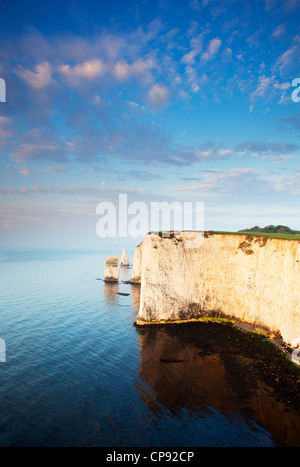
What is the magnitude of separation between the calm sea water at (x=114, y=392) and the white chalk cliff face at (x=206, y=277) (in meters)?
5.25

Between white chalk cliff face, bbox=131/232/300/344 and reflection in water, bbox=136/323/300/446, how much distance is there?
4.58m

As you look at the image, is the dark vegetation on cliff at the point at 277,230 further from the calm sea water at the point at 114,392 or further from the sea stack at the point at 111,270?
the sea stack at the point at 111,270

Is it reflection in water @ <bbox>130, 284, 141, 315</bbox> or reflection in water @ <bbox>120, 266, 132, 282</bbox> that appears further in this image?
reflection in water @ <bbox>120, 266, 132, 282</bbox>

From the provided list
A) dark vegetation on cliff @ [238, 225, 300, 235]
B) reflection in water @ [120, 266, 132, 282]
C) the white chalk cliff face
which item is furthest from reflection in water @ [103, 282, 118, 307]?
dark vegetation on cliff @ [238, 225, 300, 235]

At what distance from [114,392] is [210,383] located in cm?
903

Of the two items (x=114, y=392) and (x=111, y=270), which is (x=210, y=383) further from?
(x=111, y=270)

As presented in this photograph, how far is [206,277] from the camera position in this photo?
37688mm

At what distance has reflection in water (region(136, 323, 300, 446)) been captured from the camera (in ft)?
54.4

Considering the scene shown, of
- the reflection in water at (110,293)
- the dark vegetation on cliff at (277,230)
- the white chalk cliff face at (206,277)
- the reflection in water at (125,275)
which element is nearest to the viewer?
the white chalk cliff face at (206,277)

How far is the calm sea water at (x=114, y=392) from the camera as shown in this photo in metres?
15.1

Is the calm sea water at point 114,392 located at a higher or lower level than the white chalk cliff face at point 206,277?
lower

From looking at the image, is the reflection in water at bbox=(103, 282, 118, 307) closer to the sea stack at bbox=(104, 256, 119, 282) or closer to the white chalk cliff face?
the sea stack at bbox=(104, 256, 119, 282)

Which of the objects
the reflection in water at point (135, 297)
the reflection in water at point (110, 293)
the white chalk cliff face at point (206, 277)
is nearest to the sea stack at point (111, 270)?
the reflection in water at point (110, 293)

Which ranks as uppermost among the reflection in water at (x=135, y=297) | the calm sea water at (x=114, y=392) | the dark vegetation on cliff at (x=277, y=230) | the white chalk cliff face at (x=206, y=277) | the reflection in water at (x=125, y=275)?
the dark vegetation on cliff at (x=277, y=230)
